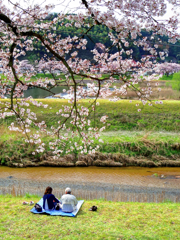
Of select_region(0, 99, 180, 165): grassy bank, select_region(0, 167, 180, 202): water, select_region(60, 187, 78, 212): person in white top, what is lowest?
select_region(0, 167, 180, 202): water

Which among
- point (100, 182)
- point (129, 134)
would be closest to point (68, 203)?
point (100, 182)

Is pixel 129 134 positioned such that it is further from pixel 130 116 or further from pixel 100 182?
pixel 100 182

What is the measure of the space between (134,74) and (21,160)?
8.40 m

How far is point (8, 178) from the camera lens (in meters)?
11.1

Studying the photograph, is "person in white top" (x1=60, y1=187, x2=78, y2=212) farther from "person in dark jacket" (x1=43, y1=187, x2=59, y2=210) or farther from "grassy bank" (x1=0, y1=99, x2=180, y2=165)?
"grassy bank" (x1=0, y1=99, x2=180, y2=165)

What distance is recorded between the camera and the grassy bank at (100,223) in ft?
17.1

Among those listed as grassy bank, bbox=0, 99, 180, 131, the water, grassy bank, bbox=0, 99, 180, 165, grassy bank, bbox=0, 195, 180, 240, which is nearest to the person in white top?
grassy bank, bbox=0, 195, 180, 240

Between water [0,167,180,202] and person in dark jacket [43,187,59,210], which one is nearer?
person in dark jacket [43,187,59,210]

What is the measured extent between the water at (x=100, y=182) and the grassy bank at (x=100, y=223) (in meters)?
1.13

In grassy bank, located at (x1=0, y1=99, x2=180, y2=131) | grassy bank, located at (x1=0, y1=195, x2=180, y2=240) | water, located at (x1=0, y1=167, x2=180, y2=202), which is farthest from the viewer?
grassy bank, located at (x1=0, y1=99, x2=180, y2=131)

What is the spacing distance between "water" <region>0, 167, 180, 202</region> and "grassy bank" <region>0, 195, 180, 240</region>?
113 cm

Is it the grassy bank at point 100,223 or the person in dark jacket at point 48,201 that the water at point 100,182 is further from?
the person in dark jacket at point 48,201

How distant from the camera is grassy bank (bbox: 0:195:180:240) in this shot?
17.1ft

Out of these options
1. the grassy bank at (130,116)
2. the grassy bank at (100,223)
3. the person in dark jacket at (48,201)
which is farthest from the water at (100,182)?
the grassy bank at (130,116)
